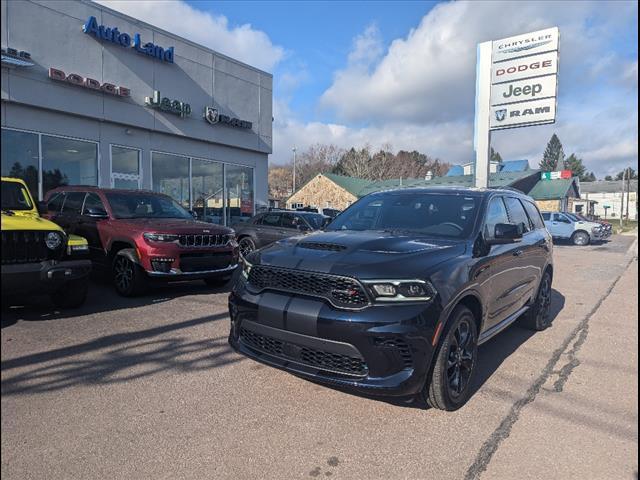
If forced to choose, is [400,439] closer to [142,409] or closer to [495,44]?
Answer: [142,409]

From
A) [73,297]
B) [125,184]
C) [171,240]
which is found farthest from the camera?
[125,184]

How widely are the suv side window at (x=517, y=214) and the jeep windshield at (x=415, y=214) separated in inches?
35.4

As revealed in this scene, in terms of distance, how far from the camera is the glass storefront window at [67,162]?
510 inches

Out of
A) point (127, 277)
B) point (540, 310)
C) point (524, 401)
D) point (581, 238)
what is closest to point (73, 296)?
point (127, 277)

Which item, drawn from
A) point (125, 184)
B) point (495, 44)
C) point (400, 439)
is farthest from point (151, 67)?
point (400, 439)

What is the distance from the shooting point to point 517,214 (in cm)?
557

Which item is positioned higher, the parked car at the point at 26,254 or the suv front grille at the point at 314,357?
the parked car at the point at 26,254

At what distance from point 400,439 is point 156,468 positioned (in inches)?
62.3

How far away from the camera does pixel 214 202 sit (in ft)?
60.1

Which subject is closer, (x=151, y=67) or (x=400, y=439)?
(x=400, y=439)

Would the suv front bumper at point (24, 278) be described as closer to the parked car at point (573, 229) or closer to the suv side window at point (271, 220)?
the suv side window at point (271, 220)

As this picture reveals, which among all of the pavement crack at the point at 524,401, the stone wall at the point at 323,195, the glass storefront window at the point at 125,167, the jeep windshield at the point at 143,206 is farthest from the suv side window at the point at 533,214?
the stone wall at the point at 323,195

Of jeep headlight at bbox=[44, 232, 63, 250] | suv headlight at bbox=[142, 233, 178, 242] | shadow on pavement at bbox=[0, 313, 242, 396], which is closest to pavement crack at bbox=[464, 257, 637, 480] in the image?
shadow on pavement at bbox=[0, 313, 242, 396]

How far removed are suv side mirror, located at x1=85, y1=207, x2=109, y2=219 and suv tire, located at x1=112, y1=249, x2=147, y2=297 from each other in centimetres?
82
